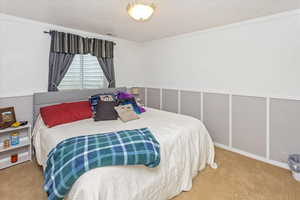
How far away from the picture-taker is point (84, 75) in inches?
128

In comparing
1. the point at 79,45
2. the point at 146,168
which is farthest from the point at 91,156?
the point at 79,45

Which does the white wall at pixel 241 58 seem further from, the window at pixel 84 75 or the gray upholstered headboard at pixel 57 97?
the gray upholstered headboard at pixel 57 97

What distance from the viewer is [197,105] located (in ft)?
10.5

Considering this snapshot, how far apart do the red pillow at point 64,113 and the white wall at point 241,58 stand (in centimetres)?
203

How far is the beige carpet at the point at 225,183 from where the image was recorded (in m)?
1.72

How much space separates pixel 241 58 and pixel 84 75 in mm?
3016

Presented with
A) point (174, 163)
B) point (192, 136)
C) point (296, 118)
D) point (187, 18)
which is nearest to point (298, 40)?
point (296, 118)

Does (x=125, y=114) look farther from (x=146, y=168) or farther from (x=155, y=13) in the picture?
(x=155, y=13)

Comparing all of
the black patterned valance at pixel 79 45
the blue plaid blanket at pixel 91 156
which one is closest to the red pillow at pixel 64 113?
the blue plaid blanket at pixel 91 156

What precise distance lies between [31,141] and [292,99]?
3.96 meters

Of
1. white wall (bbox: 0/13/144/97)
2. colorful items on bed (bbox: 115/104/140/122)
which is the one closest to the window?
white wall (bbox: 0/13/144/97)

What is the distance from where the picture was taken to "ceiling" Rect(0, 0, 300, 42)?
1996 millimetres

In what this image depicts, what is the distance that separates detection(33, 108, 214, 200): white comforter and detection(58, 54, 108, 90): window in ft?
3.32

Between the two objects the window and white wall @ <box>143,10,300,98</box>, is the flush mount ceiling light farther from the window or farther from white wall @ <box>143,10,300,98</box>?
the window
